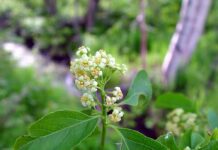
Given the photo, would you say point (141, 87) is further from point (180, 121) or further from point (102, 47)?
point (102, 47)

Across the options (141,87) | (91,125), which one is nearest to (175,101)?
(141,87)

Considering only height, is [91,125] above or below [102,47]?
below

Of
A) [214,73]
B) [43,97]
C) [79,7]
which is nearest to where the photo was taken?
[43,97]

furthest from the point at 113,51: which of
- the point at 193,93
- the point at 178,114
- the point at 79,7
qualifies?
the point at 178,114

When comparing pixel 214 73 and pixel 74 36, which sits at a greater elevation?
pixel 74 36

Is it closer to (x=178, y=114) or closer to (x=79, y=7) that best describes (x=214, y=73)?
(x=79, y=7)

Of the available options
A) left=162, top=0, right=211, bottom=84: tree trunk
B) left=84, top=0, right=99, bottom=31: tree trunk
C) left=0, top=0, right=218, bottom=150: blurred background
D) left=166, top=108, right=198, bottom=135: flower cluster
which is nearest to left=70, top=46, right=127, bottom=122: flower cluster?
left=166, top=108, right=198, bottom=135: flower cluster
